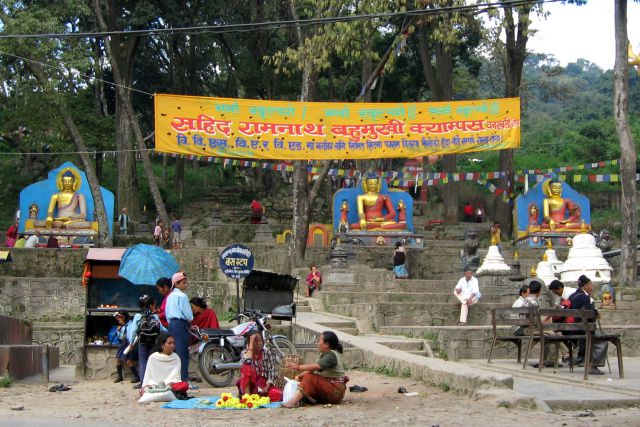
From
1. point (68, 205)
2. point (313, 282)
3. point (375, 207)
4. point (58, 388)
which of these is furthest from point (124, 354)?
point (375, 207)

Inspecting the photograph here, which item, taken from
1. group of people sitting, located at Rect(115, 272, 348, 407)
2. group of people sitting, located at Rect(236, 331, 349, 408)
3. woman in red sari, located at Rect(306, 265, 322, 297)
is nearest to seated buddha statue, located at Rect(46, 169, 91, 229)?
woman in red sari, located at Rect(306, 265, 322, 297)

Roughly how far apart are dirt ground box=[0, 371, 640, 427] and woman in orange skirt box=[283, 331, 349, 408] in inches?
5.0

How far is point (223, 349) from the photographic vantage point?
13789 millimetres

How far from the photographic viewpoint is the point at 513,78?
37.2m

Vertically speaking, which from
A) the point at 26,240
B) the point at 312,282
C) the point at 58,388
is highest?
the point at 26,240

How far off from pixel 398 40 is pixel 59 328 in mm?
12169

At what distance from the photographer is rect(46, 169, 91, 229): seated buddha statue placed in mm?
33562

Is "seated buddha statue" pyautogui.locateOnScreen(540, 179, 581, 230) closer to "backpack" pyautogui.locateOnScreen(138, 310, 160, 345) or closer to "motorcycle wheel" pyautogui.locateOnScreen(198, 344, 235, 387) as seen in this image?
"motorcycle wheel" pyautogui.locateOnScreen(198, 344, 235, 387)

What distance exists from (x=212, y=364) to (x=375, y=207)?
2232 cm

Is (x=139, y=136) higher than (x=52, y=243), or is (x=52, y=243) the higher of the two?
(x=139, y=136)

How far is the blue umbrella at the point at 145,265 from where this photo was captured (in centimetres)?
1569

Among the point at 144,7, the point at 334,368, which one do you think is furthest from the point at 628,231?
the point at 144,7

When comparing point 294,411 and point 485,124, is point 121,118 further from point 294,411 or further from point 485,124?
point 294,411

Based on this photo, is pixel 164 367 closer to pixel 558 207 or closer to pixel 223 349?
pixel 223 349
